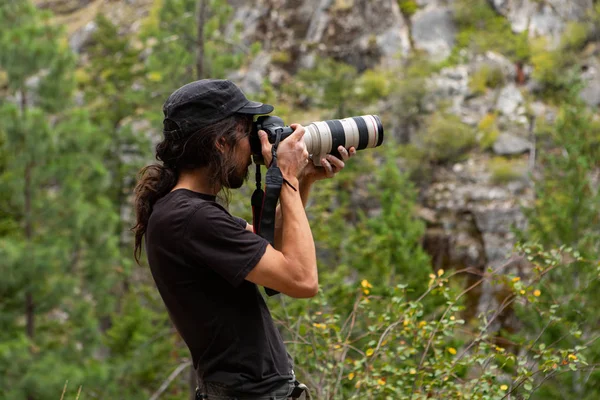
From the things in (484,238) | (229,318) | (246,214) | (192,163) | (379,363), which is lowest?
(484,238)

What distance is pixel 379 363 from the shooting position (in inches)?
136

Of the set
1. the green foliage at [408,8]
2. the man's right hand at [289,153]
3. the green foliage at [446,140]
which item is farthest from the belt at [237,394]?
the green foliage at [408,8]

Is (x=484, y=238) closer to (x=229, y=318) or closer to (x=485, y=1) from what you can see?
(x=485, y=1)

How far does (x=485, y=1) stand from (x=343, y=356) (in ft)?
90.9

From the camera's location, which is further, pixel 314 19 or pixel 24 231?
pixel 314 19

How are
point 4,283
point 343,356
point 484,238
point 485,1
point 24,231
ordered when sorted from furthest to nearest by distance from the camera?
point 485,1 < point 484,238 < point 24,231 < point 4,283 < point 343,356

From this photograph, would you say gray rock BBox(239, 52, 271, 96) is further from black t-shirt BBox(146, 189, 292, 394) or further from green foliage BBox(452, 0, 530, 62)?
black t-shirt BBox(146, 189, 292, 394)

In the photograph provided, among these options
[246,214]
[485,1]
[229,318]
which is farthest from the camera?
→ [485,1]

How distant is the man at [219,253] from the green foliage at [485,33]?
84.7ft

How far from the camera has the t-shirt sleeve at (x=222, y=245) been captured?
193 cm

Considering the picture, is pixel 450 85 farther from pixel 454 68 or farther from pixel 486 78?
pixel 486 78

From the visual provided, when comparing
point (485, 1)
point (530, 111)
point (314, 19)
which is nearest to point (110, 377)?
point (530, 111)

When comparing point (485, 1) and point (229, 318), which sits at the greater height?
point (229, 318)

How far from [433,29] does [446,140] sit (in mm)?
8053
